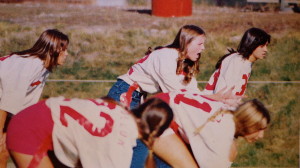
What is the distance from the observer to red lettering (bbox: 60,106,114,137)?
1.55 meters

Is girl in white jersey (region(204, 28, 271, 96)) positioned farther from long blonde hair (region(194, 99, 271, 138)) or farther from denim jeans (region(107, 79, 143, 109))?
long blonde hair (region(194, 99, 271, 138))

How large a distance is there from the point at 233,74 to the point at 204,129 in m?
0.98

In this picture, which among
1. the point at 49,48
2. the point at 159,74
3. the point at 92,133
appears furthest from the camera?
the point at 159,74

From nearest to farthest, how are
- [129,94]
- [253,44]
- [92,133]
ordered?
[92,133] → [129,94] → [253,44]

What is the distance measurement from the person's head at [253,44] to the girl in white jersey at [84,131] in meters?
1.37

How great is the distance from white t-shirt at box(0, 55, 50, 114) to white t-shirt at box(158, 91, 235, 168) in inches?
28.0

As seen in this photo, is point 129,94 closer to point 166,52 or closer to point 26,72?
point 166,52

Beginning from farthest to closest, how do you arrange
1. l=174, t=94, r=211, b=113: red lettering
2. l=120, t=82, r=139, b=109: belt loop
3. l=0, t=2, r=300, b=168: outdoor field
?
l=0, t=2, r=300, b=168: outdoor field, l=120, t=82, r=139, b=109: belt loop, l=174, t=94, r=211, b=113: red lettering

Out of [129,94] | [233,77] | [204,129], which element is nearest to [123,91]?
[129,94]

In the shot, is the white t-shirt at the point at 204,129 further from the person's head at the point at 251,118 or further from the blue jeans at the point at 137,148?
the blue jeans at the point at 137,148

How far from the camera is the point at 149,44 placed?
441 cm

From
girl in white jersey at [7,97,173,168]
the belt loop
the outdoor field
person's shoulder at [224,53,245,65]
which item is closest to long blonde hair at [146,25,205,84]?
the belt loop

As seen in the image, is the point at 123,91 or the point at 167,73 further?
the point at 123,91

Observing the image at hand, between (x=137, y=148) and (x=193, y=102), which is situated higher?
(x=193, y=102)
